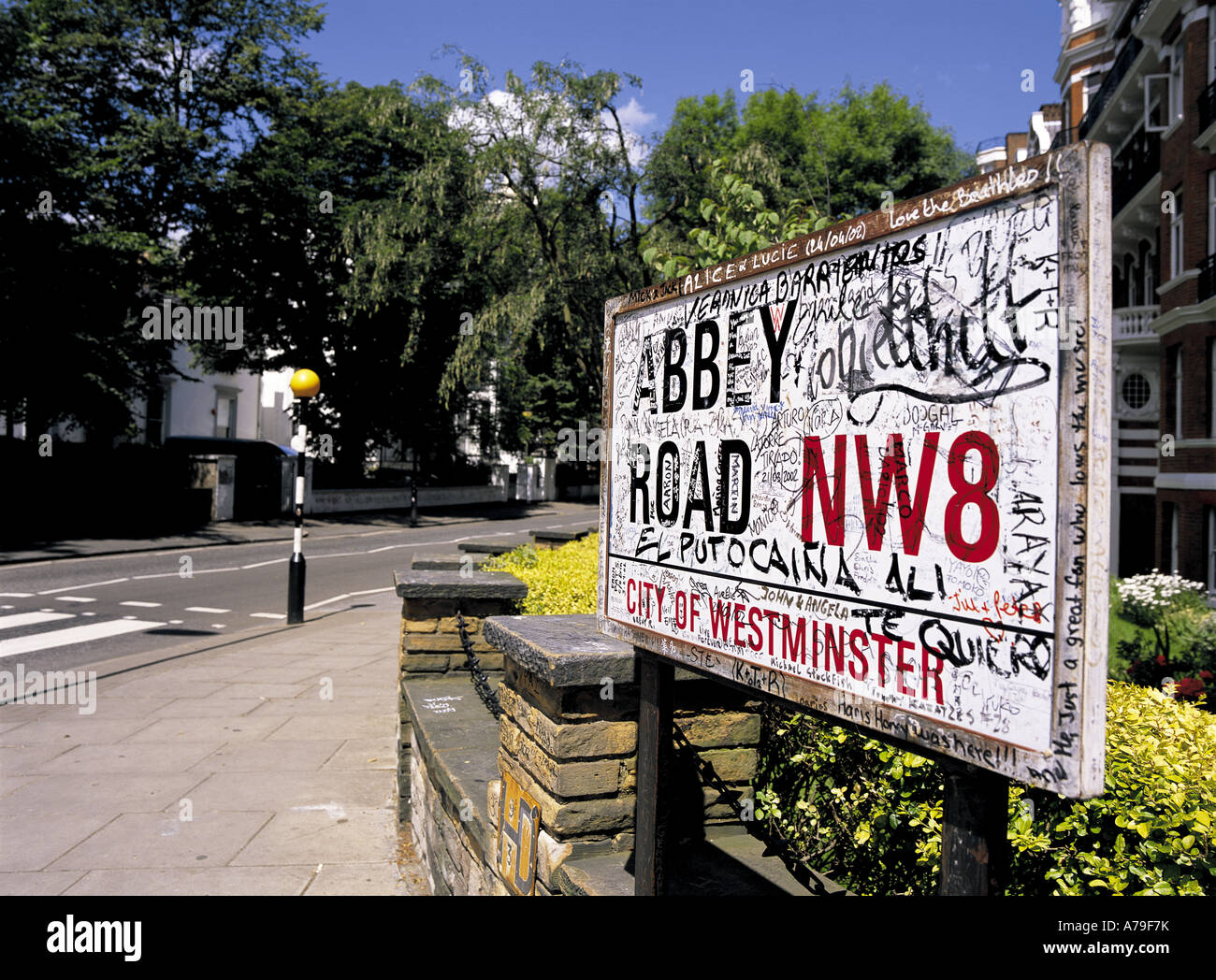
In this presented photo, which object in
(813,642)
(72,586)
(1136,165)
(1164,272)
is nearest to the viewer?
(813,642)

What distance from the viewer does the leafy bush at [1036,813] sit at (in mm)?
2413

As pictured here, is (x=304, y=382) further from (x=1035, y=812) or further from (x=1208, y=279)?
(x=1208, y=279)

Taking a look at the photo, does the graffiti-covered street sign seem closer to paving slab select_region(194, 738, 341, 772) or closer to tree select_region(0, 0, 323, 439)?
paving slab select_region(194, 738, 341, 772)

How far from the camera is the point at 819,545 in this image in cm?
178

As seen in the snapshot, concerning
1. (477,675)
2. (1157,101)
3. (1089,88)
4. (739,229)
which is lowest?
(477,675)

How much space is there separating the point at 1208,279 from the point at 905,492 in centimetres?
2046

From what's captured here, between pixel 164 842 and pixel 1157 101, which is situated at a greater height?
pixel 1157 101

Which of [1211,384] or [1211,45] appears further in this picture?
[1211,384]

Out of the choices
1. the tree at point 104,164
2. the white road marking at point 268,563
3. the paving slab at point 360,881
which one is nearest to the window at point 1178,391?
the white road marking at point 268,563

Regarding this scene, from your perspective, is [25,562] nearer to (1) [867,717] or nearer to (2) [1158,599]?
(1) [867,717]

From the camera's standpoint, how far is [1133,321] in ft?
77.6

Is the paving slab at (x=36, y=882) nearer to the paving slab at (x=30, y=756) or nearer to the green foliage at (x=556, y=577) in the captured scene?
A: the paving slab at (x=30, y=756)

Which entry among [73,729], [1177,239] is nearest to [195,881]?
[73,729]

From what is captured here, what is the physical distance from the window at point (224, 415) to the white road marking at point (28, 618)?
31762 mm
